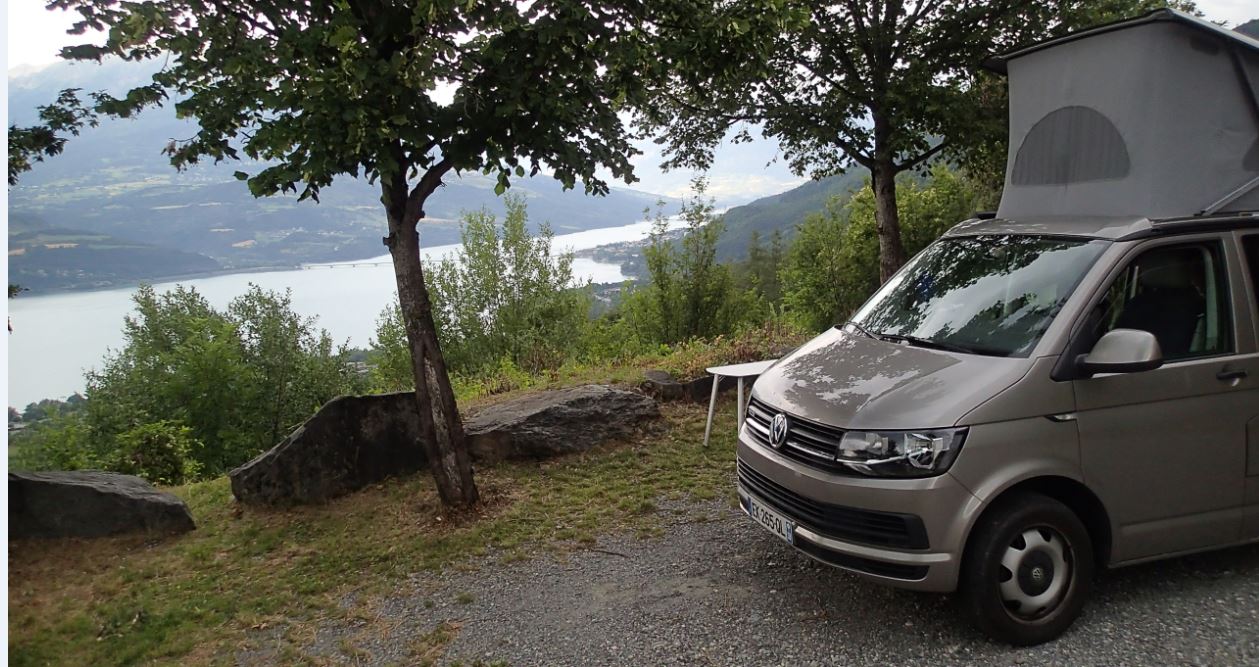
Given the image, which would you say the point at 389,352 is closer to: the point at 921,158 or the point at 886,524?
the point at 921,158

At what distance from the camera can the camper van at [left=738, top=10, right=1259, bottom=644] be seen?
11.5ft

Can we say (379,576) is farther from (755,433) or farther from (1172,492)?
(1172,492)

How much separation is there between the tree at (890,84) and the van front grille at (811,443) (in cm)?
569

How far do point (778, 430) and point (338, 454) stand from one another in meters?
4.49

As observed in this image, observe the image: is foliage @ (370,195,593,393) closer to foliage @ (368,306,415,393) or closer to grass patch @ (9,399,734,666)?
foliage @ (368,306,415,393)

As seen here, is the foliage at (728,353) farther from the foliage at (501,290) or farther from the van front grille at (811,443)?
the foliage at (501,290)

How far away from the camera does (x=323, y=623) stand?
181 inches

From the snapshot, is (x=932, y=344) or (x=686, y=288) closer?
(x=932, y=344)

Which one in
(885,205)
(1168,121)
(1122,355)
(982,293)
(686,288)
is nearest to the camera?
(1122,355)

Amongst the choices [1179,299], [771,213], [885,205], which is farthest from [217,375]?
[771,213]

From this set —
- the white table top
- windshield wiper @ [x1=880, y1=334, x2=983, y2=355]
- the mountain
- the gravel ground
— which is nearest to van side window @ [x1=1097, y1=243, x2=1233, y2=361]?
windshield wiper @ [x1=880, y1=334, x2=983, y2=355]

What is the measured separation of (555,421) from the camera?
7703 millimetres

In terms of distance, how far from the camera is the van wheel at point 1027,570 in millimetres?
3512

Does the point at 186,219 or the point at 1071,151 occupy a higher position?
the point at 186,219
